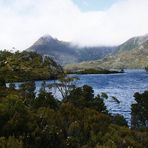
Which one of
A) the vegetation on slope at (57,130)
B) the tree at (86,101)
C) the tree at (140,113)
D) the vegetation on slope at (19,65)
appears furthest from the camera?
the tree at (140,113)

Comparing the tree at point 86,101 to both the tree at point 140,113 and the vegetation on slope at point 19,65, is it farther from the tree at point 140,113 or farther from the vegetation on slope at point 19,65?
the vegetation on slope at point 19,65

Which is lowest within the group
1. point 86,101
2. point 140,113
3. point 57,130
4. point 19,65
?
point 140,113

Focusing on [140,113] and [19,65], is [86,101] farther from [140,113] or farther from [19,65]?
[19,65]

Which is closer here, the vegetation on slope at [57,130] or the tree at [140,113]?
the vegetation on slope at [57,130]

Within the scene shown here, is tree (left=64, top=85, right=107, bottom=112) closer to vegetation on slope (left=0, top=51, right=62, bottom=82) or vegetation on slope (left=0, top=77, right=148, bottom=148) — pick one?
vegetation on slope (left=0, top=51, right=62, bottom=82)

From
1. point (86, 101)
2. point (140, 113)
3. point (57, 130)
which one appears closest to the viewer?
point (57, 130)

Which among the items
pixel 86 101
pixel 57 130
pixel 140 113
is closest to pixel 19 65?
pixel 57 130

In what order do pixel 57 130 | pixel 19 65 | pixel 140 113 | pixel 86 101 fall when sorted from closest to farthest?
pixel 57 130, pixel 19 65, pixel 86 101, pixel 140 113

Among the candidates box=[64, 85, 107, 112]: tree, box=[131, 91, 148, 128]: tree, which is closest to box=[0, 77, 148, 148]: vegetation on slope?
box=[64, 85, 107, 112]: tree

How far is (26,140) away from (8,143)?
3988 millimetres

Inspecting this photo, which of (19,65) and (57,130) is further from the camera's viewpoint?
(19,65)

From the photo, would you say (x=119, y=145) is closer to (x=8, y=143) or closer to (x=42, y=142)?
(x=42, y=142)

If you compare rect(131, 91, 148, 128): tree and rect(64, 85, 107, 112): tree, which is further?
rect(131, 91, 148, 128): tree

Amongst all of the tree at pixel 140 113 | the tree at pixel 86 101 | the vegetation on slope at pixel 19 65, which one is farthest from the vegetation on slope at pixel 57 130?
the tree at pixel 140 113
